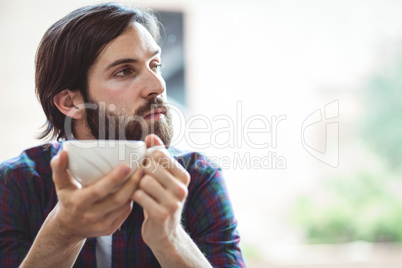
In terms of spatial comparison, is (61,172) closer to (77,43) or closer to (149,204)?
(149,204)

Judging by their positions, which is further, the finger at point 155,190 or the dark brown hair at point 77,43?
the dark brown hair at point 77,43

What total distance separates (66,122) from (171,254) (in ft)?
2.68

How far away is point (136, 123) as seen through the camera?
1.25m

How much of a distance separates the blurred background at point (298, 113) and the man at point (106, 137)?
142 cm

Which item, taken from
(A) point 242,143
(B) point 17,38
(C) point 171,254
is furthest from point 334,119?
(C) point 171,254

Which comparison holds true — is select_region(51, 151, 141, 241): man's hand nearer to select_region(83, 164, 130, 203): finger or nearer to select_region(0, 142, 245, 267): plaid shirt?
select_region(83, 164, 130, 203): finger

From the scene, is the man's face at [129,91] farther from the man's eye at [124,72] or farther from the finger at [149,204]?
the finger at [149,204]

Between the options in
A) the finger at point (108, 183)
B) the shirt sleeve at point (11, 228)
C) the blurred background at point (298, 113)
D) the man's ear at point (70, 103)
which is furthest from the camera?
the blurred background at point (298, 113)

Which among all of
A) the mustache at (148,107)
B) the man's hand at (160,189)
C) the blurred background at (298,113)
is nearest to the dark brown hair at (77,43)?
the mustache at (148,107)

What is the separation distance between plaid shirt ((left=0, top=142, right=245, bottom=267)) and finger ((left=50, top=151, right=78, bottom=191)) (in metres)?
0.43

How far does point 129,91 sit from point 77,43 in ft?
0.83

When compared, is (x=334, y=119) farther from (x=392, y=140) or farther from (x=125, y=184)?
(x=125, y=184)

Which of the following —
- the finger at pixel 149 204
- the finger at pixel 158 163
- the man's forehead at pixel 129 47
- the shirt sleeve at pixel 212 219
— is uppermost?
the man's forehead at pixel 129 47

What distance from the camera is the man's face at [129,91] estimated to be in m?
1.25
